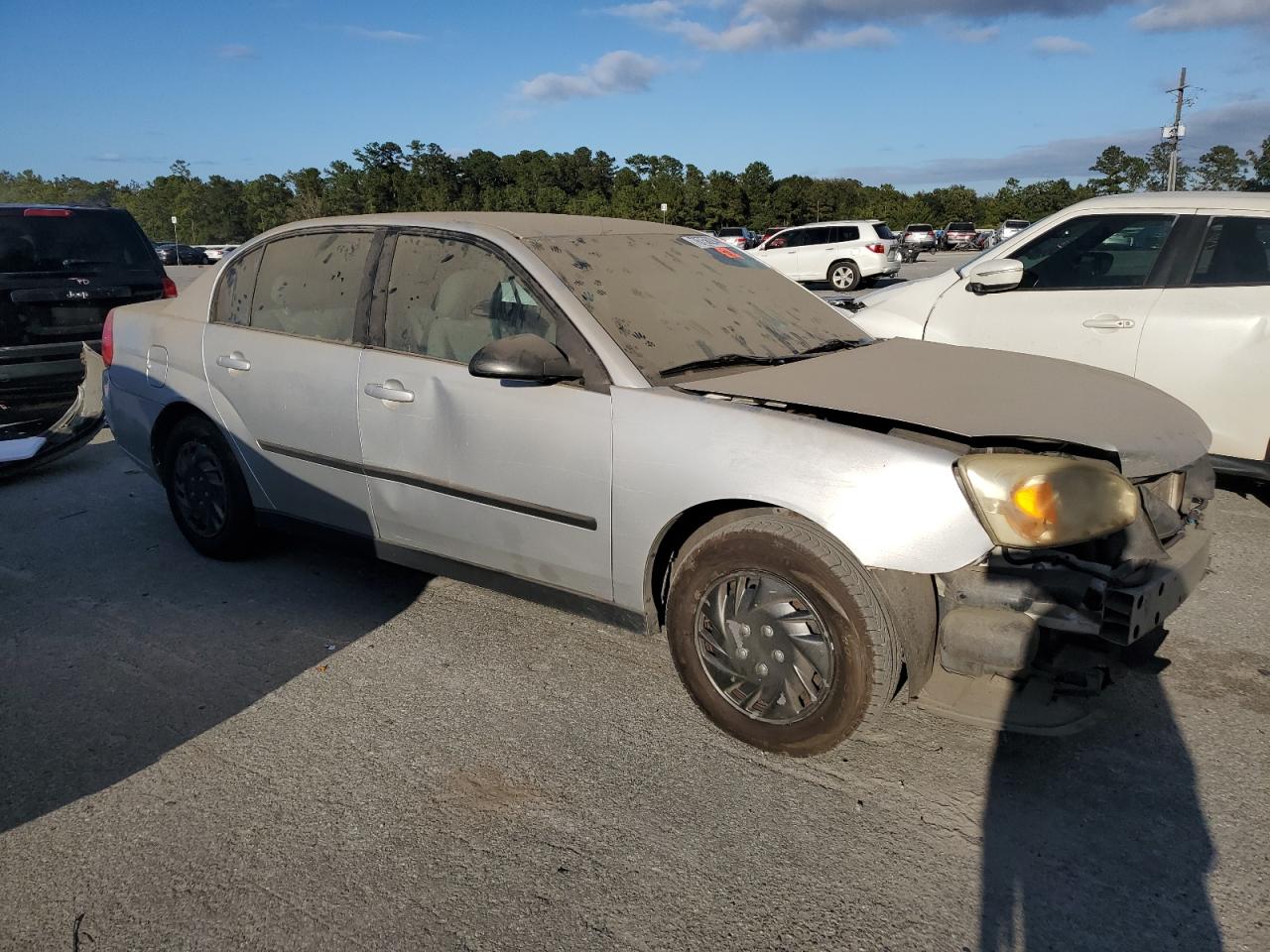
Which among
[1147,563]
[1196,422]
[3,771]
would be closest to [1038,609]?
[1147,563]

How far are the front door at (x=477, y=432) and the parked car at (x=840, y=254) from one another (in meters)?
23.0

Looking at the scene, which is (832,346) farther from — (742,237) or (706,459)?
(742,237)

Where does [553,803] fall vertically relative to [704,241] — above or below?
below

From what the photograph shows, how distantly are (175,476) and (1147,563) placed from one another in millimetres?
4370

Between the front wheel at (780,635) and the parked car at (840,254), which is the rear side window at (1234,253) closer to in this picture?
the front wheel at (780,635)

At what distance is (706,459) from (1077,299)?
11.4 feet

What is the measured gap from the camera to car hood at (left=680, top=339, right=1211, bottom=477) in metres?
2.92

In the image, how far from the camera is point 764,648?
300 centimetres

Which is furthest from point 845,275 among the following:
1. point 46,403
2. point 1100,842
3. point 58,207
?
point 1100,842

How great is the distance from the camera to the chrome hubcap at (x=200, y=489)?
472 centimetres

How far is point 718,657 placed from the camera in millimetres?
3125

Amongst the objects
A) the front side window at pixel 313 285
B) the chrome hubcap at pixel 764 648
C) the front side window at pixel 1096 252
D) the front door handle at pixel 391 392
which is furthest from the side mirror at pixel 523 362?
the front side window at pixel 1096 252

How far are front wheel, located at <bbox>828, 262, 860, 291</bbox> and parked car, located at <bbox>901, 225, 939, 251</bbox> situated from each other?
2068cm

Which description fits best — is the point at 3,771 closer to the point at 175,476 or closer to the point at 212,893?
the point at 212,893
